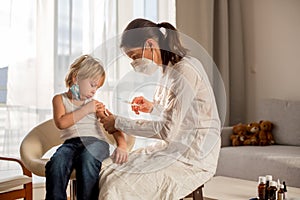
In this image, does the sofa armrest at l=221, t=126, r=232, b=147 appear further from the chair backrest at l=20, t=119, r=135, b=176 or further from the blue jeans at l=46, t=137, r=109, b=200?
the blue jeans at l=46, t=137, r=109, b=200

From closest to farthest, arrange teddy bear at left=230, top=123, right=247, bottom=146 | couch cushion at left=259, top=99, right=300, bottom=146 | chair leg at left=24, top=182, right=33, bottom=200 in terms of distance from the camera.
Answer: chair leg at left=24, top=182, right=33, bottom=200 → couch cushion at left=259, top=99, right=300, bottom=146 → teddy bear at left=230, top=123, right=247, bottom=146

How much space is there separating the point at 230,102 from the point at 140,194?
308 centimetres

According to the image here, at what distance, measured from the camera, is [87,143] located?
1.87 m

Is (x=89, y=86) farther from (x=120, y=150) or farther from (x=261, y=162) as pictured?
(x=261, y=162)

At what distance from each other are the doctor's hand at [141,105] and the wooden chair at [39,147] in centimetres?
29

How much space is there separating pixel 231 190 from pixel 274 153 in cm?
82

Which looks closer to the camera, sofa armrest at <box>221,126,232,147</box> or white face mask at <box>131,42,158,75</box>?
white face mask at <box>131,42,158,75</box>

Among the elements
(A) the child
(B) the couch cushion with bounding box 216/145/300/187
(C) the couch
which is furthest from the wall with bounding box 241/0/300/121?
(A) the child

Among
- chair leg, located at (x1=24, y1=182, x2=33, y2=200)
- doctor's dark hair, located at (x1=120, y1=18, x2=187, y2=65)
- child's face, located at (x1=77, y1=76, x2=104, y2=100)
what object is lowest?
chair leg, located at (x1=24, y1=182, x2=33, y2=200)

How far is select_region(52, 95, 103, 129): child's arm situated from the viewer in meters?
1.78

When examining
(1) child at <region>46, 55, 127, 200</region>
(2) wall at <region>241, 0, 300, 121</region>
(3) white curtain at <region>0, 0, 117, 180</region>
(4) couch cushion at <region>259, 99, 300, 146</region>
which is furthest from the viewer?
(2) wall at <region>241, 0, 300, 121</region>

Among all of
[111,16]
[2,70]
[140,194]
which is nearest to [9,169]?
[2,70]

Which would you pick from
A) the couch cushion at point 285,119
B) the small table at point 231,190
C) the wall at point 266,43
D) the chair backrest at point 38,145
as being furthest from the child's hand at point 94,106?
the wall at point 266,43

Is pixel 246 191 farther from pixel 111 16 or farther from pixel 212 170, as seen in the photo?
pixel 111 16
